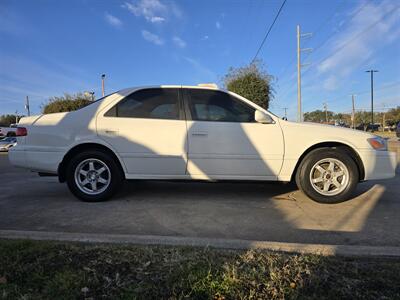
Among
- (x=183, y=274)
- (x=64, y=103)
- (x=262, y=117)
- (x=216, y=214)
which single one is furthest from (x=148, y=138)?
(x=64, y=103)

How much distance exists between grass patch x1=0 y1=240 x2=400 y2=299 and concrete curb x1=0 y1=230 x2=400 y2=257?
132 mm

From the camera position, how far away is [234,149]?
16.2 feet

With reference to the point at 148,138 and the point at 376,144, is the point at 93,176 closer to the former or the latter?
the point at 148,138

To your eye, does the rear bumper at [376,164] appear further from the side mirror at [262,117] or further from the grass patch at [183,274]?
the grass patch at [183,274]

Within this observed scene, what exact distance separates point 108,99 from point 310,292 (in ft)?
12.9

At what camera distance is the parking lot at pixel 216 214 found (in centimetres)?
367

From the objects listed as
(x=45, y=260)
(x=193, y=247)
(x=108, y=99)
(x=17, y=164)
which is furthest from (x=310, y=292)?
(x=17, y=164)

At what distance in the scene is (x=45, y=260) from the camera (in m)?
2.66

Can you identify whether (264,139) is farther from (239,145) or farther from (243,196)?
(243,196)

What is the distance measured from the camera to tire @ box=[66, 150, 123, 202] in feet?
16.3

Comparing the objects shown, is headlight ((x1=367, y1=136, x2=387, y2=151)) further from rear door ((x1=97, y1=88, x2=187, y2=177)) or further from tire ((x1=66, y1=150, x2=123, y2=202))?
tire ((x1=66, y1=150, x2=123, y2=202))

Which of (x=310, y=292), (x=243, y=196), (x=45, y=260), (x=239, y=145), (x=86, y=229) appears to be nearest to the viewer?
(x=310, y=292)

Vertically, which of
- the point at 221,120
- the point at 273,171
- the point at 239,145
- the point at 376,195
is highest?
the point at 221,120

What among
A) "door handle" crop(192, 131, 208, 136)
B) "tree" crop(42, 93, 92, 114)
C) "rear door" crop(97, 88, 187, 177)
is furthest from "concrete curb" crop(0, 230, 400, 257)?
"tree" crop(42, 93, 92, 114)
